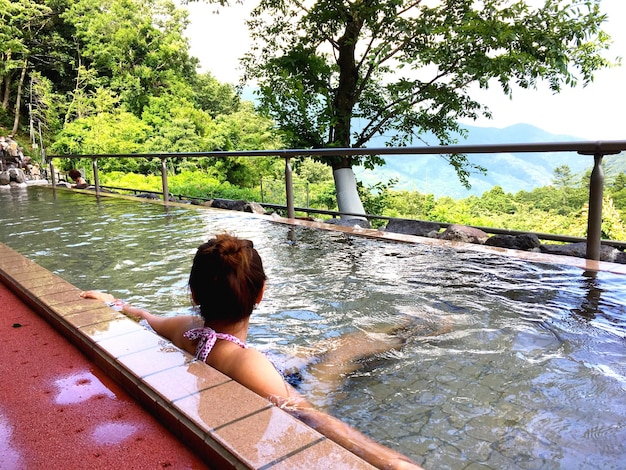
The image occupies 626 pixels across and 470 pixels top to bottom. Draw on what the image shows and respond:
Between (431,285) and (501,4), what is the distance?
7.93 meters

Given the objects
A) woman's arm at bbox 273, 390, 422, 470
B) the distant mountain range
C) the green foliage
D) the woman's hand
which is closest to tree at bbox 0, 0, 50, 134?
the green foliage

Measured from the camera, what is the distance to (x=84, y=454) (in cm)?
143

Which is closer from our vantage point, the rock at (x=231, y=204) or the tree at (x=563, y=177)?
the rock at (x=231, y=204)

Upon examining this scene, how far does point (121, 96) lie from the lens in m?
22.5

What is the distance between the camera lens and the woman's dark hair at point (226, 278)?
1.69 metres

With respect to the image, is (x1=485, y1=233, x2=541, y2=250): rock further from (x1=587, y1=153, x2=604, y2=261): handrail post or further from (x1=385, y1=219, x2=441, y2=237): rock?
(x1=587, y1=153, x2=604, y2=261): handrail post

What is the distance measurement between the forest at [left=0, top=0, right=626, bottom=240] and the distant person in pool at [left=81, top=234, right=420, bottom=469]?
53.7 feet

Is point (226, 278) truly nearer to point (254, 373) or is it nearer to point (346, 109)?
point (254, 373)

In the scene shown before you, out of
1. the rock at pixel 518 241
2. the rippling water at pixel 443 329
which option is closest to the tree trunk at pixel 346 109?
the rippling water at pixel 443 329

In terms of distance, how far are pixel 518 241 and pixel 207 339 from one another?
10.0ft

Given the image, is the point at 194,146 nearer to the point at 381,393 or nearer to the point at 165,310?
the point at 165,310

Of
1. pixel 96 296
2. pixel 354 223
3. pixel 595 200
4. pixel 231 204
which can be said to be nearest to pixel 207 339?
pixel 96 296

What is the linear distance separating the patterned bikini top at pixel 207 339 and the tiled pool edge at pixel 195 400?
51 millimetres

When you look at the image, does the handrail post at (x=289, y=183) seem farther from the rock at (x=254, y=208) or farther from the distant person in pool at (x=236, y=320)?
the distant person in pool at (x=236, y=320)
